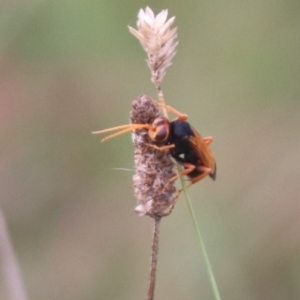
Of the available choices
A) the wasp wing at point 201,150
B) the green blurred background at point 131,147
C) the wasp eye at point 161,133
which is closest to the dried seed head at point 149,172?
the wasp eye at point 161,133

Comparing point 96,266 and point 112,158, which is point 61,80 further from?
point 96,266

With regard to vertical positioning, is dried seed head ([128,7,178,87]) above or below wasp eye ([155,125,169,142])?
above

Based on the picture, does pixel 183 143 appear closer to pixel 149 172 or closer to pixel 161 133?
pixel 161 133

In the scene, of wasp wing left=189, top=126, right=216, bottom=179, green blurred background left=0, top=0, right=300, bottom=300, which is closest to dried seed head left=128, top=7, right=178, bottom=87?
wasp wing left=189, top=126, right=216, bottom=179

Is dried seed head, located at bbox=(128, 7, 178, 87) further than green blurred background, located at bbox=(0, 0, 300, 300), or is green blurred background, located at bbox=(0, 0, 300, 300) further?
green blurred background, located at bbox=(0, 0, 300, 300)

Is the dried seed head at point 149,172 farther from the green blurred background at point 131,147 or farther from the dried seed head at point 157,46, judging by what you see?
the green blurred background at point 131,147

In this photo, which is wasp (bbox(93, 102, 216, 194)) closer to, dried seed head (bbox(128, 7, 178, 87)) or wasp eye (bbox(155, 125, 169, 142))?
wasp eye (bbox(155, 125, 169, 142))
